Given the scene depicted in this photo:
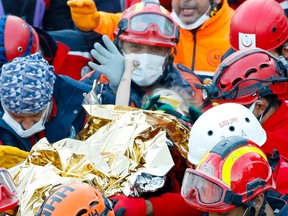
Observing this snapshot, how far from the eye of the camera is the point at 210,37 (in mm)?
8422

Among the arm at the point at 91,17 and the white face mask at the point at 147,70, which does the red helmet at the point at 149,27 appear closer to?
the white face mask at the point at 147,70

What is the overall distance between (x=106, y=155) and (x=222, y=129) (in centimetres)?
70

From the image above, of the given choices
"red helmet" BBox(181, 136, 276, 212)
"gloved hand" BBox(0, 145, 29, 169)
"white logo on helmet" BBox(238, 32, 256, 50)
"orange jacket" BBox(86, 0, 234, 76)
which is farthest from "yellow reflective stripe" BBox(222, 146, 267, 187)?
"orange jacket" BBox(86, 0, 234, 76)

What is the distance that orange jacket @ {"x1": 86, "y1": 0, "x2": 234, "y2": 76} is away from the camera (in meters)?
8.35

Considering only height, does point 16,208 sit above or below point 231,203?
below

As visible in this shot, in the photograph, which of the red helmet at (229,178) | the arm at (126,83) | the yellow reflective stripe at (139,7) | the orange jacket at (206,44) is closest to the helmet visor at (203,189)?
the red helmet at (229,178)

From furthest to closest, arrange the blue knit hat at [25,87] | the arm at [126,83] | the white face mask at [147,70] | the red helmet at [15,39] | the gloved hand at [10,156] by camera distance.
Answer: the red helmet at [15,39]
the white face mask at [147,70]
the arm at [126,83]
the blue knit hat at [25,87]
the gloved hand at [10,156]

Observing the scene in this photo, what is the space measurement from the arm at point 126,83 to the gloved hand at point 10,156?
2.50ft

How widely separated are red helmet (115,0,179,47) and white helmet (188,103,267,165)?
1.57 meters

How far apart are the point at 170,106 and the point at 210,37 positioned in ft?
5.39

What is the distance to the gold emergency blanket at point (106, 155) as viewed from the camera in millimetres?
6145

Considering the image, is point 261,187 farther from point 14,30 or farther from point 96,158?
point 14,30

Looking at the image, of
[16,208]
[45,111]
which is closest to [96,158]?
[16,208]

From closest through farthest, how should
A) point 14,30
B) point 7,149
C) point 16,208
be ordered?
point 16,208 < point 7,149 < point 14,30
